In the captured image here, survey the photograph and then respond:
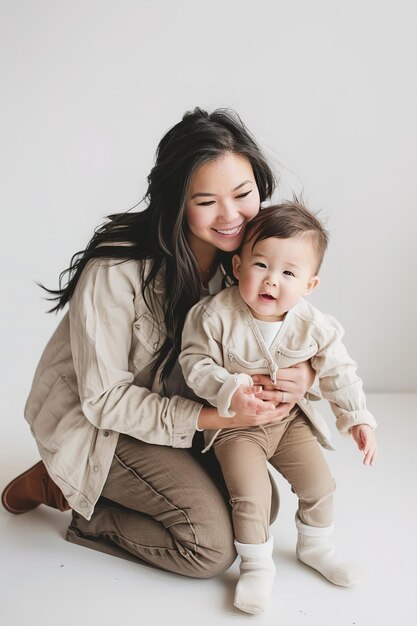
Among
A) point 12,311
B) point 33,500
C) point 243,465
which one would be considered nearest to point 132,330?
point 243,465

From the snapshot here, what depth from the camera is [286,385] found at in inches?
74.5

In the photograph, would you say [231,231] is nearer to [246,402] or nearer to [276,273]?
[276,273]

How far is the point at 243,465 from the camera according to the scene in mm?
1880

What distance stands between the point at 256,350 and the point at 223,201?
0.35 m

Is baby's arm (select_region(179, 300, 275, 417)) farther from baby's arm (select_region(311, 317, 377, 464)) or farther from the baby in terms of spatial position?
baby's arm (select_region(311, 317, 377, 464))

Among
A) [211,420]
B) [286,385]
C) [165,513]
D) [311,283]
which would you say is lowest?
[165,513]

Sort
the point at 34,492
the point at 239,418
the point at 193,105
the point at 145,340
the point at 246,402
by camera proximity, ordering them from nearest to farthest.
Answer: the point at 246,402
the point at 239,418
the point at 145,340
the point at 34,492
the point at 193,105

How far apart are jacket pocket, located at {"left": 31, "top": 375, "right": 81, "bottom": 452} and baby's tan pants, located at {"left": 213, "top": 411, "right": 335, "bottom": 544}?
370 millimetres

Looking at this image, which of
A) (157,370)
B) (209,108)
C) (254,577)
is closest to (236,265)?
(157,370)

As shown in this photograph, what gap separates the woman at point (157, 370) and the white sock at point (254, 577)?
63 millimetres

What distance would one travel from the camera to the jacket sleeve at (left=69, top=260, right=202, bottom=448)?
1908 millimetres

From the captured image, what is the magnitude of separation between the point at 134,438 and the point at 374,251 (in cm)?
147

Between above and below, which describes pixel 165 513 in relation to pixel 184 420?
below

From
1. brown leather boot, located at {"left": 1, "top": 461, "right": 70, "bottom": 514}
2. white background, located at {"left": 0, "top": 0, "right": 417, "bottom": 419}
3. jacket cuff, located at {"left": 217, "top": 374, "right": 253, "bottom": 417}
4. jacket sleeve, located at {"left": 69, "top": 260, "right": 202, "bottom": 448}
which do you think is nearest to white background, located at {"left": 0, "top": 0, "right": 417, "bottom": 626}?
white background, located at {"left": 0, "top": 0, "right": 417, "bottom": 419}
